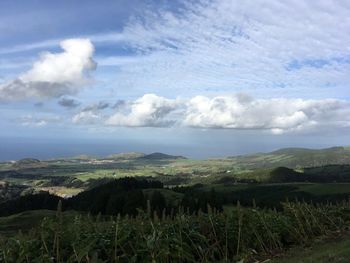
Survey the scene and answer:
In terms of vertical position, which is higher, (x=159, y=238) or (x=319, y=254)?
(x=159, y=238)

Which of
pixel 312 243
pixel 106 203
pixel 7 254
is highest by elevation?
pixel 7 254

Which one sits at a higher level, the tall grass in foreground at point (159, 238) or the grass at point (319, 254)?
the tall grass in foreground at point (159, 238)

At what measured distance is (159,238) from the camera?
12.8m

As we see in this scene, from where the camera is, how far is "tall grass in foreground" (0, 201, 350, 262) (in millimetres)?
11930

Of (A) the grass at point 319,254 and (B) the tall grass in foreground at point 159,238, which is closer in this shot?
(B) the tall grass in foreground at point 159,238

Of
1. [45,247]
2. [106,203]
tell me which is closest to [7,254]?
[45,247]

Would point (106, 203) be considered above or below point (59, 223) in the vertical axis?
below

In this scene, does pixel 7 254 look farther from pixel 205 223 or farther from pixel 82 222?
pixel 205 223

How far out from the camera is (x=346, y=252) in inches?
543

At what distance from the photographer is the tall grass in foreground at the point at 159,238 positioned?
11.9 m

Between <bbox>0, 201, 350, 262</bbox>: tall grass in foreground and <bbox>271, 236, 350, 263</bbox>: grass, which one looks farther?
<bbox>271, 236, 350, 263</bbox>: grass

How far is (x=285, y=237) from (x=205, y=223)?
458cm

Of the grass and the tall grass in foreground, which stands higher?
the tall grass in foreground

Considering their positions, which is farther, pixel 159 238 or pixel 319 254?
pixel 319 254
